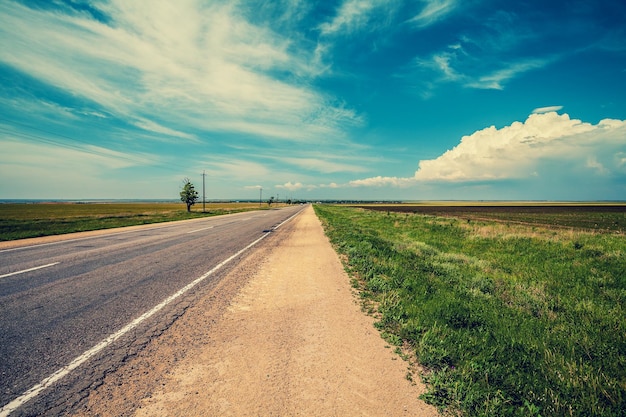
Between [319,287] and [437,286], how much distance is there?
109 inches

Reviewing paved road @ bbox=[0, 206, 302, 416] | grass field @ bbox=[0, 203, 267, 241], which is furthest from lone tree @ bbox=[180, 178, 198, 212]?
paved road @ bbox=[0, 206, 302, 416]

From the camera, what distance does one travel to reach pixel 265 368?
3.27 metres

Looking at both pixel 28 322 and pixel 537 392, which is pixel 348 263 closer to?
pixel 537 392

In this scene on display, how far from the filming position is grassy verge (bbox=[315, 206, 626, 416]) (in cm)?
279

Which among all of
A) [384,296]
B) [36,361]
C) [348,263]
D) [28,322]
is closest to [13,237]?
[28,322]

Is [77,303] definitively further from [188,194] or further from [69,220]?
[188,194]

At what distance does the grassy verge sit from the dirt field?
49 cm

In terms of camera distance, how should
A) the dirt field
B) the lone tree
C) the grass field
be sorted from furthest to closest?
1. the lone tree
2. the grass field
3. the dirt field

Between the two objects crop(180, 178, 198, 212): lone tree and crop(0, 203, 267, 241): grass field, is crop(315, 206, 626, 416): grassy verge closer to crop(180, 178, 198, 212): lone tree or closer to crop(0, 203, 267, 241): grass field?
crop(0, 203, 267, 241): grass field

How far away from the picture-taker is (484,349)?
365 cm

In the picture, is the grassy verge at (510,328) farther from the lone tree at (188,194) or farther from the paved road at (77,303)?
the lone tree at (188,194)

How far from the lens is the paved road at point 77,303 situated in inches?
127

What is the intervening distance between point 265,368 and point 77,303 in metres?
4.27

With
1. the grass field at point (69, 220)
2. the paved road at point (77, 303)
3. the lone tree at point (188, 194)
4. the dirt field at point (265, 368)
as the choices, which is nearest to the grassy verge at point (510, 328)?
the dirt field at point (265, 368)
